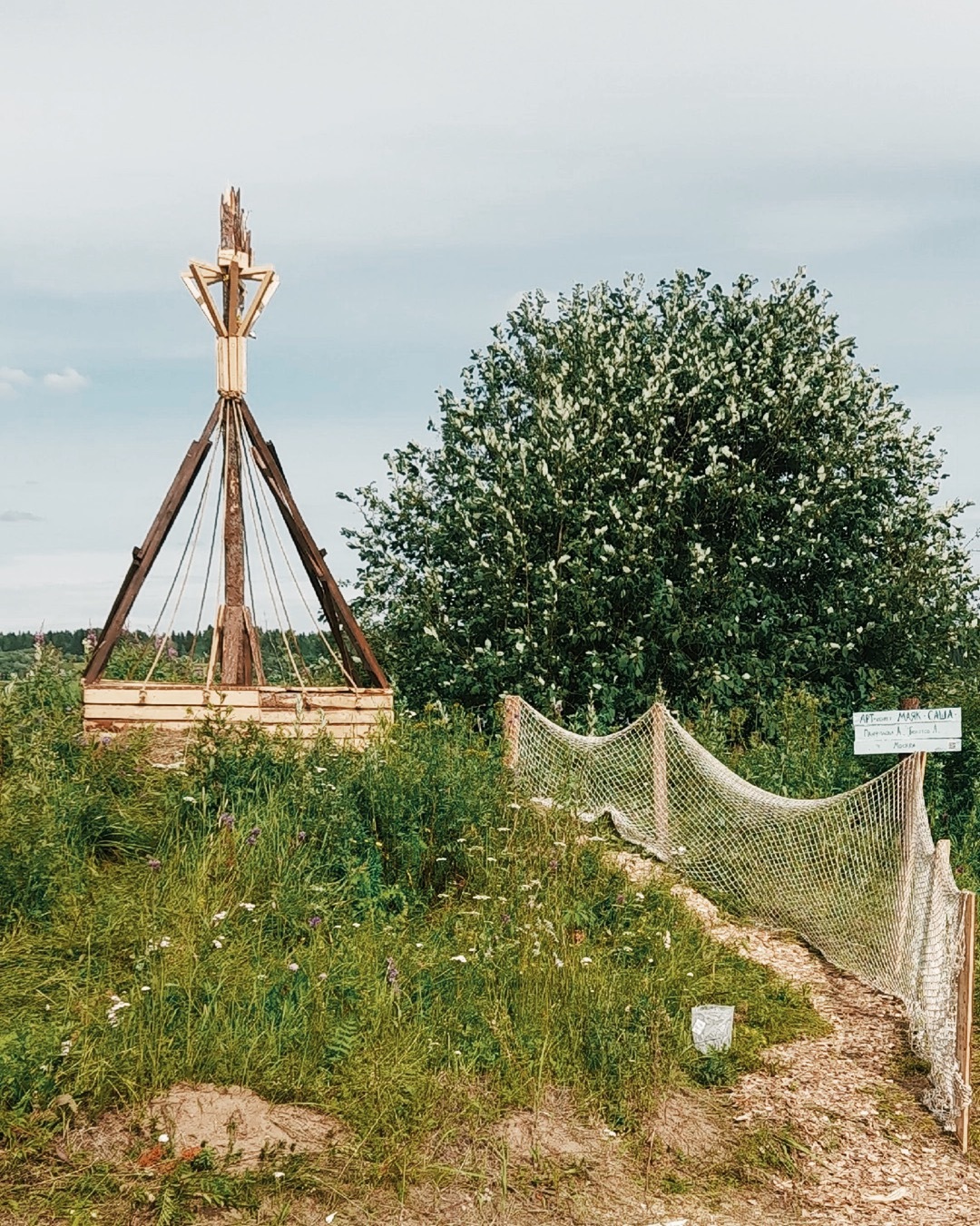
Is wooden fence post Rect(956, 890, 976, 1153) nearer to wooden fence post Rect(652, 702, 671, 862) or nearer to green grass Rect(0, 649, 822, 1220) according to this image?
green grass Rect(0, 649, 822, 1220)

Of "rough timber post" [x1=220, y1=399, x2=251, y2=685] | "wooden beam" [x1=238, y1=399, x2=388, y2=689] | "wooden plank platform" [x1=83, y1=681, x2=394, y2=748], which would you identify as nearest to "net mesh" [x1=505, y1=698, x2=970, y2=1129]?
"wooden beam" [x1=238, y1=399, x2=388, y2=689]

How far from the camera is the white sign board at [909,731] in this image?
849 cm

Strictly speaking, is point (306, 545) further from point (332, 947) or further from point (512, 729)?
point (332, 947)

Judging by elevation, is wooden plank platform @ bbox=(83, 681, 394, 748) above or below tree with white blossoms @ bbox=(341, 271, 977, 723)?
below

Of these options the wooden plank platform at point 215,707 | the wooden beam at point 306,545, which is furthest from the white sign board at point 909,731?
the wooden beam at point 306,545

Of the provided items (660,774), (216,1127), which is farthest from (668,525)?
(216,1127)

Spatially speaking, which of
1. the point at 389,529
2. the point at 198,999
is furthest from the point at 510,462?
the point at 198,999

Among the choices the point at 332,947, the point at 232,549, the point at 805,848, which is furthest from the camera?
the point at 232,549

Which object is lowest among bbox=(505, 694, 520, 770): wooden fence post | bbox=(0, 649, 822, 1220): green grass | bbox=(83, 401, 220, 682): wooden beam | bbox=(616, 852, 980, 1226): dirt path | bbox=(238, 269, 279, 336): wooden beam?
bbox=(616, 852, 980, 1226): dirt path

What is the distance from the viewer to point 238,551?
11242 mm

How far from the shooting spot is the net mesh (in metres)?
7.35

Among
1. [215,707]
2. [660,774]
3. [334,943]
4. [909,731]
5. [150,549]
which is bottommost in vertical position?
[334,943]

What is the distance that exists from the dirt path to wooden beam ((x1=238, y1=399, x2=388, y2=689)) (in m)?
5.18

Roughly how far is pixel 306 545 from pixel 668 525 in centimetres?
531
